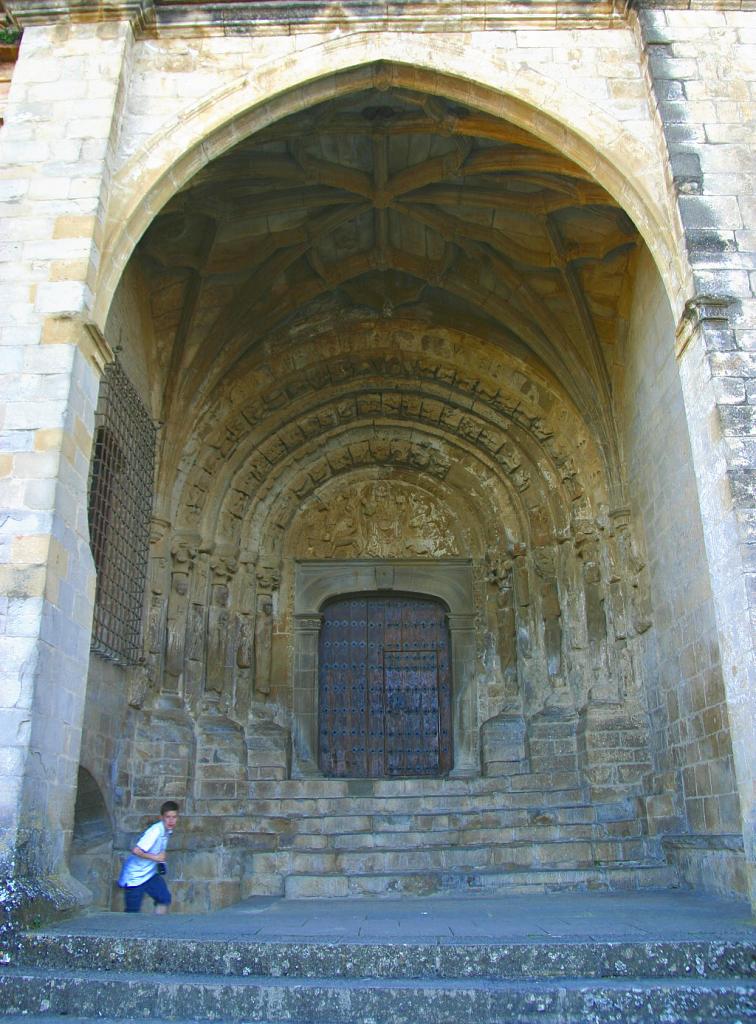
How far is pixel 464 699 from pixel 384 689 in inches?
34.5

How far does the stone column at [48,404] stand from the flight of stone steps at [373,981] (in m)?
0.81

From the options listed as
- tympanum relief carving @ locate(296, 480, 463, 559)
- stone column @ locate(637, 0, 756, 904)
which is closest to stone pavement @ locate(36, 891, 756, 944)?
stone column @ locate(637, 0, 756, 904)

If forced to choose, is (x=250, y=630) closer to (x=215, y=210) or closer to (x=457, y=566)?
(x=457, y=566)

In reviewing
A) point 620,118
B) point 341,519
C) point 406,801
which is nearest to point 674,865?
point 406,801

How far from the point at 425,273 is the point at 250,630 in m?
4.03

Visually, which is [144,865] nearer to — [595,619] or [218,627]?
[218,627]

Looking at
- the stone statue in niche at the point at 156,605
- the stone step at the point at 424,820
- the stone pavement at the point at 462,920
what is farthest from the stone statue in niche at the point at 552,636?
the stone statue in niche at the point at 156,605

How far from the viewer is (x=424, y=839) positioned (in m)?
7.05

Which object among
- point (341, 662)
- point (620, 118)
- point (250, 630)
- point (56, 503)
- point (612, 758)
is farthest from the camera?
point (341, 662)

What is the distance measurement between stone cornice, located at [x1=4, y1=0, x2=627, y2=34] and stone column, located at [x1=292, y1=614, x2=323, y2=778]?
5458 millimetres

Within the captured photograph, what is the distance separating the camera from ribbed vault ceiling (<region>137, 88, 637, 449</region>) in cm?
745

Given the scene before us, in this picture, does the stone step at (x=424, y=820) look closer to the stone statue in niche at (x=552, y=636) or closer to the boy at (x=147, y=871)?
the stone statue in niche at (x=552, y=636)

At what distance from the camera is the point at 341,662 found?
933 cm

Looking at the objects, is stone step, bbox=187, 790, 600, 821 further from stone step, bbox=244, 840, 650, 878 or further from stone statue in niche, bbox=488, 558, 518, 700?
stone statue in niche, bbox=488, 558, 518, 700
